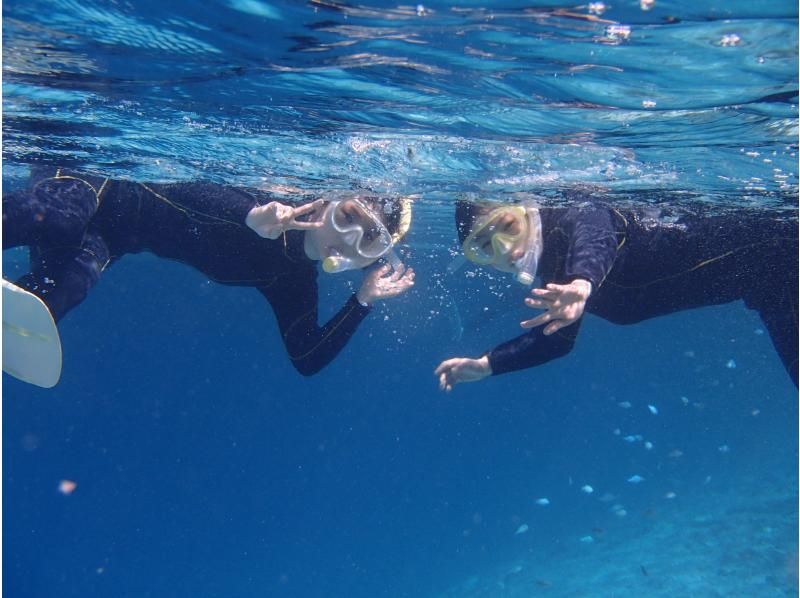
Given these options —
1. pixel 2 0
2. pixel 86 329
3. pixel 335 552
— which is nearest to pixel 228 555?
pixel 335 552

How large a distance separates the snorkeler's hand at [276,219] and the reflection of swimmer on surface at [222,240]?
1 cm

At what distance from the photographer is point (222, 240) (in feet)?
26.8

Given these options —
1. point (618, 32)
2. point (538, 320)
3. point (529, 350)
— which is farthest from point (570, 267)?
point (618, 32)

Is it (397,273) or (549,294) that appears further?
(397,273)


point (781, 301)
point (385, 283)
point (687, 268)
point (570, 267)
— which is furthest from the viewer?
point (385, 283)

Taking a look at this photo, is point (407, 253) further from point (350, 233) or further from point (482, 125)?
point (350, 233)

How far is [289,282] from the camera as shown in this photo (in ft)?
28.2

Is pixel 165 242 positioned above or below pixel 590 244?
below

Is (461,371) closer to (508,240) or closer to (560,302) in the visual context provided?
(508,240)

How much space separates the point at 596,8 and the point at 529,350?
352 cm

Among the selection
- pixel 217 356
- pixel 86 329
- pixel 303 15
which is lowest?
pixel 217 356

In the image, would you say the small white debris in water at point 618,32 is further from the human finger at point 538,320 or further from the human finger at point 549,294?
the human finger at point 538,320

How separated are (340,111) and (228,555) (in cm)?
6011

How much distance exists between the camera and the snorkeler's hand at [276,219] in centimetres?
673
